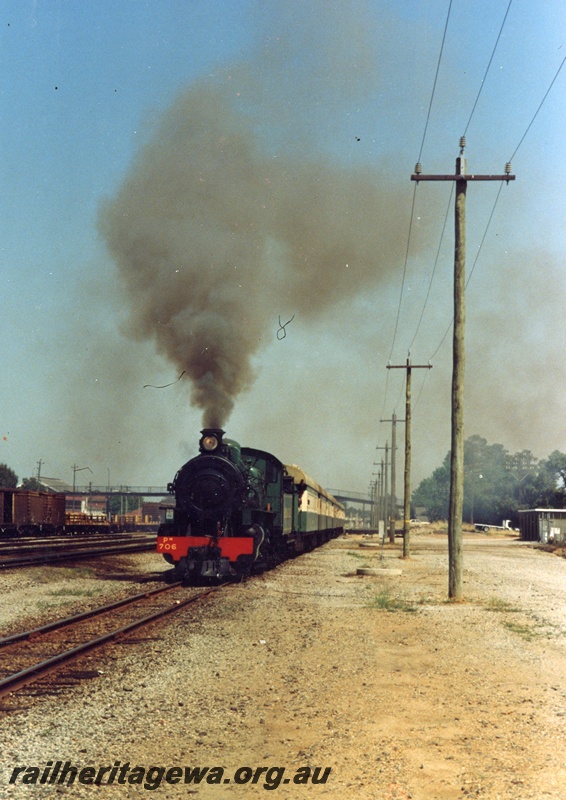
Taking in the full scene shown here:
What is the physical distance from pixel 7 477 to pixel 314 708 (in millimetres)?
113121

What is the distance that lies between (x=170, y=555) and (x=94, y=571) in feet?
17.2

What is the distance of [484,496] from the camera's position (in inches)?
5010

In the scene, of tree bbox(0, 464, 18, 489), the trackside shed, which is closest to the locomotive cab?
the trackside shed

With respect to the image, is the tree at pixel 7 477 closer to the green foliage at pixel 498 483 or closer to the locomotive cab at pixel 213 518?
the green foliage at pixel 498 483

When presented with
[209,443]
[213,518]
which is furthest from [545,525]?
[209,443]

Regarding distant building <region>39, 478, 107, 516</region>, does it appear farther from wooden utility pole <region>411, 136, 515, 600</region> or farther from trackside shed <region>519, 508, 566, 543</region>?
wooden utility pole <region>411, 136, 515, 600</region>

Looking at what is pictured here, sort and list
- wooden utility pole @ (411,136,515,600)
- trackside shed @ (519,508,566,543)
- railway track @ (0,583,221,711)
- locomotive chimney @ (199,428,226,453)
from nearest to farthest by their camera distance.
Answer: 1. railway track @ (0,583,221,711)
2. wooden utility pole @ (411,136,515,600)
3. locomotive chimney @ (199,428,226,453)
4. trackside shed @ (519,508,566,543)

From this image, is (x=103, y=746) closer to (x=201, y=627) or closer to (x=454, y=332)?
(x=201, y=627)

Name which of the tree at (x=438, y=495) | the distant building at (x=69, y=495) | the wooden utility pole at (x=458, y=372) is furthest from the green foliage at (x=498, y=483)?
the wooden utility pole at (x=458, y=372)

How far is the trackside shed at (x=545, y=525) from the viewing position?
53.2 m

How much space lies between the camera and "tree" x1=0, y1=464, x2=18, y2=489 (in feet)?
370

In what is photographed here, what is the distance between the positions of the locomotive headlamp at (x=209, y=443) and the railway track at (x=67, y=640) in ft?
10.8

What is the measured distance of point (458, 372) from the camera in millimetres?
17344

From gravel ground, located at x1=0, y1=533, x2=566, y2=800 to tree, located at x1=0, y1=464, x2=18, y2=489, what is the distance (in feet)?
339
